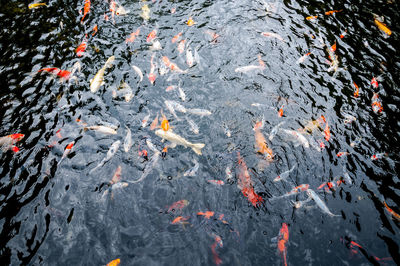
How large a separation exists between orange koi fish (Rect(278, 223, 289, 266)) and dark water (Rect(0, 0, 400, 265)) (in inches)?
2.9

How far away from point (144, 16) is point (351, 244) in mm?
7432

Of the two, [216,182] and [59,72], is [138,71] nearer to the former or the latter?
[59,72]

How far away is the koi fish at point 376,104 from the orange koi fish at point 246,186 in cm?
342

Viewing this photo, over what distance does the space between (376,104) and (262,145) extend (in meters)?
3.01

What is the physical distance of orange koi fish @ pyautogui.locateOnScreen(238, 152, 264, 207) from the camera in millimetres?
3914

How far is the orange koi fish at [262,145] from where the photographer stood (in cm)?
445

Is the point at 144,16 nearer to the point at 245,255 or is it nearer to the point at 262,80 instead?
the point at 262,80

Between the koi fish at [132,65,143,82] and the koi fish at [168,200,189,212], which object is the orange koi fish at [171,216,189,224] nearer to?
the koi fish at [168,200,189,212]

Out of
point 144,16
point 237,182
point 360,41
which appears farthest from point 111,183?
point 360,41

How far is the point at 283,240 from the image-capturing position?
354 centimetres

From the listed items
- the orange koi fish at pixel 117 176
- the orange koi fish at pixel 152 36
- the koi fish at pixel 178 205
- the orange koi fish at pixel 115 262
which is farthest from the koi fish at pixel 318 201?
the orange koi fish at pixel 152 36

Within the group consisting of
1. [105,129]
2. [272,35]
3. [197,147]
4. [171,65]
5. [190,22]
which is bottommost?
[197,147]

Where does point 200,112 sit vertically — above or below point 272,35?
below

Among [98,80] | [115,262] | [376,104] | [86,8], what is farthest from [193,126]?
[86,8]
